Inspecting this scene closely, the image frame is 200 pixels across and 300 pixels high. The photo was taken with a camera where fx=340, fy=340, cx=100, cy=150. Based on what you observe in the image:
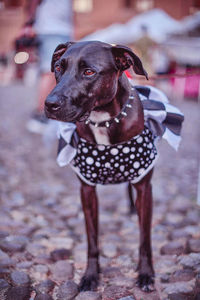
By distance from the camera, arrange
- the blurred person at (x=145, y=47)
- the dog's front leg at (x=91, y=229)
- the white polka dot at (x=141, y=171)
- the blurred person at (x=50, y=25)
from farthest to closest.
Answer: the blurred person at (x=145, y=47) → the blurred person at (x=50, y=25) → the dog's front leg at (x=91, y=229) → the white polka dot at (x=141, y=171)

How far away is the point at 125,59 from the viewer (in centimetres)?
191

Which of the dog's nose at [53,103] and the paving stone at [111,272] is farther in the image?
the paving stone at [111,272]

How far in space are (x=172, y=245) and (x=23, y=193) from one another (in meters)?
1.76

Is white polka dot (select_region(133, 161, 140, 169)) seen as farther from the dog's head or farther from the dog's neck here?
the dog's head

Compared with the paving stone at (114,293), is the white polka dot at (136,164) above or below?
above

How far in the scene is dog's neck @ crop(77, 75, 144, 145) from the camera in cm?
200

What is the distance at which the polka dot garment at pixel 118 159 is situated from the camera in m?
2.07

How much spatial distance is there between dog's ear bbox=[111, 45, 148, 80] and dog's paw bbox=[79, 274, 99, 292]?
4.35ft

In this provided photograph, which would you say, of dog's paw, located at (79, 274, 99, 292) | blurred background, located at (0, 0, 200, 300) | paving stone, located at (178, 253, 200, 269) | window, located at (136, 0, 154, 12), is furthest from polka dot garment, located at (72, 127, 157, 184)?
window, located at (136, 0, 154, 12)

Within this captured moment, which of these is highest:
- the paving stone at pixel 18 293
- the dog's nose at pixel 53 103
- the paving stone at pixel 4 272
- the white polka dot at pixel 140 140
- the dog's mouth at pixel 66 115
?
the dog's nose at pixel 53 103

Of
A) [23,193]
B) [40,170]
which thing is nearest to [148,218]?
[23,193]

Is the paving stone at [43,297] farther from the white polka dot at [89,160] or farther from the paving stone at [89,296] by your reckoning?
the white polka dot at [89,160]

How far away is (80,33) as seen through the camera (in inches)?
808

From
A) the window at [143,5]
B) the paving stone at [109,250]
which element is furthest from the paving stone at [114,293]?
the window at [143,5]
